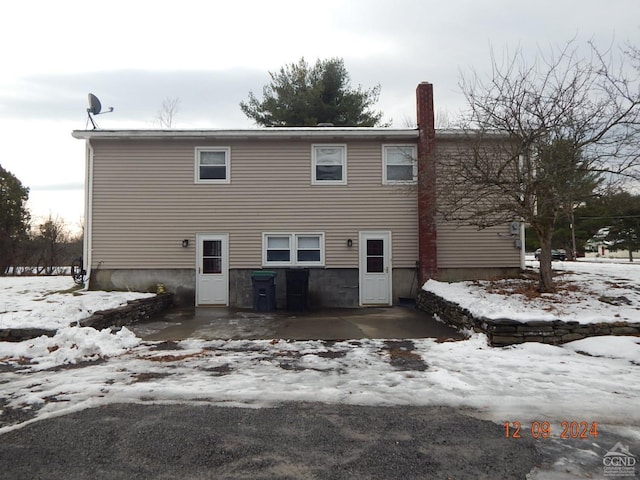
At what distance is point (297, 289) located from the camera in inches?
406

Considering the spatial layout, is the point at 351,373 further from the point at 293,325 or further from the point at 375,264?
the point at 375,264

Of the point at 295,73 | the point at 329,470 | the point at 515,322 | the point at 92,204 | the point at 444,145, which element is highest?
the point at 295,73

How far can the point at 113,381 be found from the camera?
4.48 metres

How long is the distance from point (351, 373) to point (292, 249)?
658 centimetres

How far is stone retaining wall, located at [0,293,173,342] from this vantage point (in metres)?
6.11

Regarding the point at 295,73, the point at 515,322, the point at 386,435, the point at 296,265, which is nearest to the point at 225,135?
the point at 296,265

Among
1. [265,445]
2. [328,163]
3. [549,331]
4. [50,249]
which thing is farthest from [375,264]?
[50,249]

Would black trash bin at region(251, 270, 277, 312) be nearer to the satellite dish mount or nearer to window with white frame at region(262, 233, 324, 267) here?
window with white frame at region(262, 233, 324, 267)

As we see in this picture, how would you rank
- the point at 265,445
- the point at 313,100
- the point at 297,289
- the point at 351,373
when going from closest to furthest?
the point at 265,445, the point at 351,373, the point at 297,289, the point at 313,100

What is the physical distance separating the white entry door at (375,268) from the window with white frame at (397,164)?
1.57 metres

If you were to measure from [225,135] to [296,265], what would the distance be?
13.2 feet

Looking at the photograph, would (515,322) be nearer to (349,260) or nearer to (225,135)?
(349,260)

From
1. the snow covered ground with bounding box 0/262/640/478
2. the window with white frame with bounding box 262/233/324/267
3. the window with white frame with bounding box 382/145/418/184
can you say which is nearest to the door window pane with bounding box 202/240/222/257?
the window with white frame with bounding box 262/233/324/267

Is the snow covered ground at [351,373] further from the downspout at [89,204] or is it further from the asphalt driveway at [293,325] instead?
the downspout at [89,204]
